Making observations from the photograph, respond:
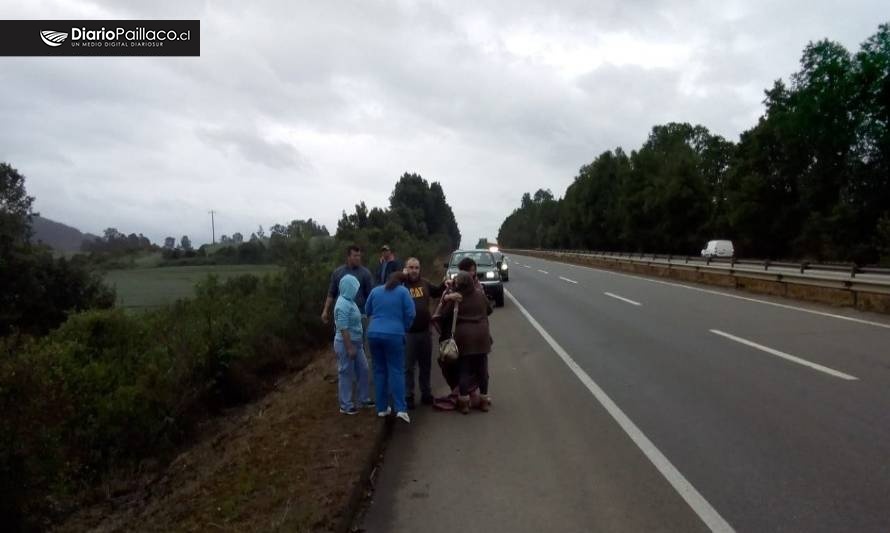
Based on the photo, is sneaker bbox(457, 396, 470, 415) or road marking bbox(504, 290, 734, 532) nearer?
road marking bbox(504, 290, 734, 532)

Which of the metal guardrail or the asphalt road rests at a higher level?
the metal guardrail

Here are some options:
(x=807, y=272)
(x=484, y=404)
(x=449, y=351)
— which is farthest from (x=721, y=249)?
(x=449, y=351)

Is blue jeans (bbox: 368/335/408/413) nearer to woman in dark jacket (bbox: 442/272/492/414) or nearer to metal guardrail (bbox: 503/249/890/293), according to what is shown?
woman in dark jacket (bbox: 442/272/492/414)

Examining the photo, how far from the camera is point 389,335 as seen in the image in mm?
7105

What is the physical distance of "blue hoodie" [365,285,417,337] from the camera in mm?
7160

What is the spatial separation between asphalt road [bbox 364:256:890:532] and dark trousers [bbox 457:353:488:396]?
352 millimetres

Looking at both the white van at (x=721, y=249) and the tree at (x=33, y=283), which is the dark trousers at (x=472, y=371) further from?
the white van at (x=721, y=249)

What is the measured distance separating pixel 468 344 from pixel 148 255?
3935 cm

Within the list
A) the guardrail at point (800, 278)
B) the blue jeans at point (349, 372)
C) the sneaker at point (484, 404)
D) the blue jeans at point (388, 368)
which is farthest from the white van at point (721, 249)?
the blue jeans at point (388, 368)

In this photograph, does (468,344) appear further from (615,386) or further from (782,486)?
(782,486)

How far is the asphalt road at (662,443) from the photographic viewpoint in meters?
4.73

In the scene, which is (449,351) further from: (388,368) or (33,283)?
(33,283)

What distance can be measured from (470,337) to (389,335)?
3.75 ft

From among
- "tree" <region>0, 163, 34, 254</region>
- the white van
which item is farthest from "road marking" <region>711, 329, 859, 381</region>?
the white van
